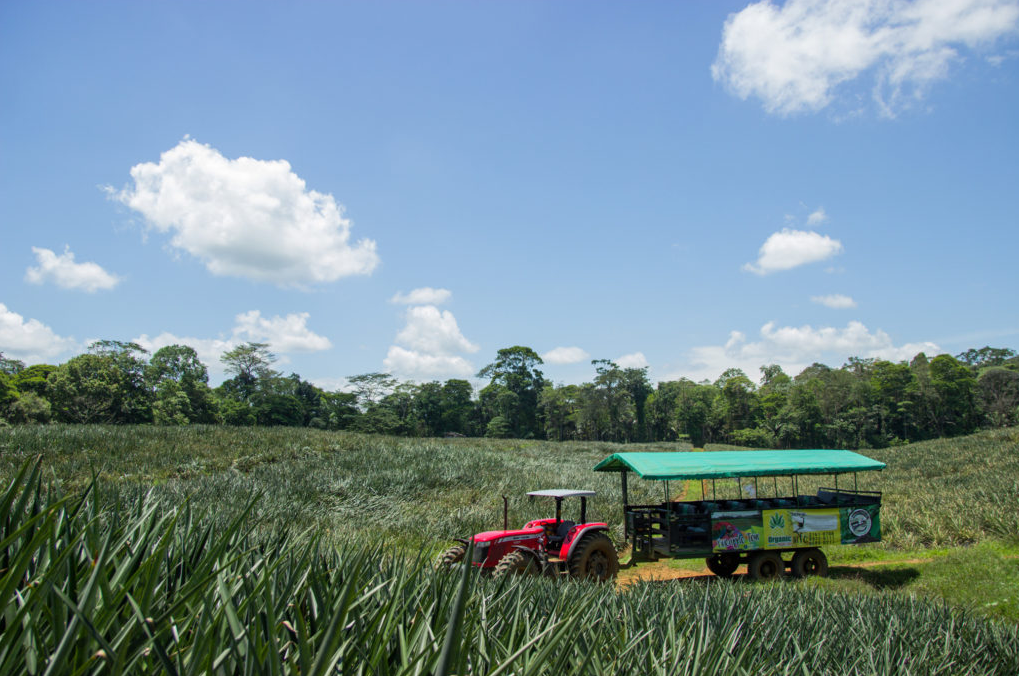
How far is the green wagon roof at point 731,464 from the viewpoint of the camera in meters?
11.0

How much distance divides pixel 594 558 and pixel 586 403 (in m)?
81.0

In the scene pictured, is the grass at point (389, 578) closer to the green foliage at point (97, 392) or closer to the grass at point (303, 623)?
the grass at point (303, 623)

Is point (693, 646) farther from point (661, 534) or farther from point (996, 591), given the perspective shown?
point (996, 591)

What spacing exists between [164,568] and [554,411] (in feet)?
304

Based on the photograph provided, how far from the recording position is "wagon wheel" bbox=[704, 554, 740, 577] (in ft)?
39.2

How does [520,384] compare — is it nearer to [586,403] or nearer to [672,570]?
[586,403]

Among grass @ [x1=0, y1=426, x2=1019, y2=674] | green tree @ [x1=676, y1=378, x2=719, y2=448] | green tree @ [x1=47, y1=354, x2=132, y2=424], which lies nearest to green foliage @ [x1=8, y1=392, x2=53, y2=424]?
green tree @ [x1=47, y1=354, x2=132, y2=424]

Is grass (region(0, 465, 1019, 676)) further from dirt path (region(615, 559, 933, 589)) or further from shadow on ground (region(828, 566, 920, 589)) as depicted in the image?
dirt path (region(615, 559, 933, 589))

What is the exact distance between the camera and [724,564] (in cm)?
1204

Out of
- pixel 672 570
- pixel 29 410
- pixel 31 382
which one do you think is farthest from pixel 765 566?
pixel 31 382

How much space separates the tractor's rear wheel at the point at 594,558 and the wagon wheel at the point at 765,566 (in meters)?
3.23

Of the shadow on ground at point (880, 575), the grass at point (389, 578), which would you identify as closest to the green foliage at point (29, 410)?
the grass at point (389, 578)

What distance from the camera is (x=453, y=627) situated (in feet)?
3.38

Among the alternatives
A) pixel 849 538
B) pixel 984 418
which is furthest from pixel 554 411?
pixel 849 538
